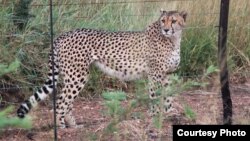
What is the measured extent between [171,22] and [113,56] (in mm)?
655

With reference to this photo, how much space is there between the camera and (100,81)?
636 cm

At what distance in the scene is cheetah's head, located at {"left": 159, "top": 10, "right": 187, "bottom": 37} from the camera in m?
5.59

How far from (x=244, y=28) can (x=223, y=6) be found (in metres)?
2.83

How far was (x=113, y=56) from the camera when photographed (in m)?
5.62

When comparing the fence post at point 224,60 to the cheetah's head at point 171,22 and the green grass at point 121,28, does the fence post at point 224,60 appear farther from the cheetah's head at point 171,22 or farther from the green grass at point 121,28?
the green grass at point 121,28

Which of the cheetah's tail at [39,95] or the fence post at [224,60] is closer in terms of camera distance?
the fence post at [224,60]

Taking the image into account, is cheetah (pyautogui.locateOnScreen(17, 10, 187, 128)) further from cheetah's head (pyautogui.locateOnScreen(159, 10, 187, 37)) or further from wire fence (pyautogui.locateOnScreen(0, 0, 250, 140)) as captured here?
wire fence (pyautogui.locateOnScreen(0, 0, 250, 140))

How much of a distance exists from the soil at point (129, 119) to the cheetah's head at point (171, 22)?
0.69 m

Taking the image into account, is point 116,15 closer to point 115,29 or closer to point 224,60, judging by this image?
point 115,29

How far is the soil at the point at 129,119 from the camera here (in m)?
4.46

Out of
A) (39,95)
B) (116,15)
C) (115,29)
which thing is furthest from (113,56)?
(116,15)

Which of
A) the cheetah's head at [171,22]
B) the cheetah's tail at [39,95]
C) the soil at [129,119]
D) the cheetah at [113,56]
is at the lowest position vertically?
the soil at [129,119]

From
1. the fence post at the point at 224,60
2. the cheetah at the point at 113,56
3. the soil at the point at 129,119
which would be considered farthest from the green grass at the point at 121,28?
the fence post at the point at 224,60

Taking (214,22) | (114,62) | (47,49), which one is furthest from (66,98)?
(214,22)
